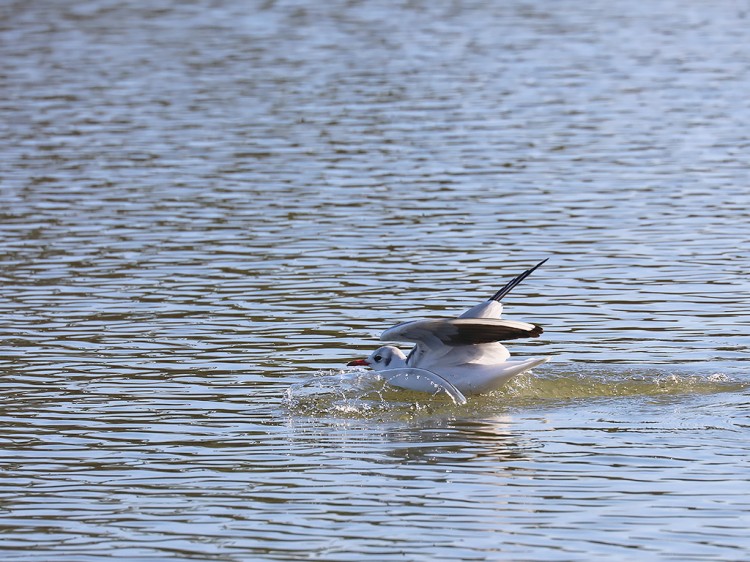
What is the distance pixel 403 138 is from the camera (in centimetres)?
Result: 2792

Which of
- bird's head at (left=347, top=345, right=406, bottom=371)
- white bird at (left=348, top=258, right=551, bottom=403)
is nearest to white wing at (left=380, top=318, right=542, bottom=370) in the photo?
white bird at (left=348, top=258, right=551, bottom=403)

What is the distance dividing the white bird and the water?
213mm

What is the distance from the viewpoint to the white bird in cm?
1359

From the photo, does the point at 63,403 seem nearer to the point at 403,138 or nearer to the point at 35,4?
the point at 403,138

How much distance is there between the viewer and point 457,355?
1429cm

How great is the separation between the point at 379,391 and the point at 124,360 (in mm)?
2603

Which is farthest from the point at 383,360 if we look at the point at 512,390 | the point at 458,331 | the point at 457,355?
the point at 512,390

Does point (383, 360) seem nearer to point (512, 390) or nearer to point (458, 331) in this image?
point (458, 331)

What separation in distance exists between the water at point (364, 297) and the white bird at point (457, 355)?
21 cm

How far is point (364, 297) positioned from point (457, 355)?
3560 millimetres

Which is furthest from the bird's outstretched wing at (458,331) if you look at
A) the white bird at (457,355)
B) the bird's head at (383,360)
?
the bird's head at (383,360)

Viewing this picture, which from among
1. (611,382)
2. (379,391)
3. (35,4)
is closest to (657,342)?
(611,382)

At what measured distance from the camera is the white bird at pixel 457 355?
13.6 metres

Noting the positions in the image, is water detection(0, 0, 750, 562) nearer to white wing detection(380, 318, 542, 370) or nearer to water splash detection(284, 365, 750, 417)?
water splash detection(284, 365, 750, 417)
